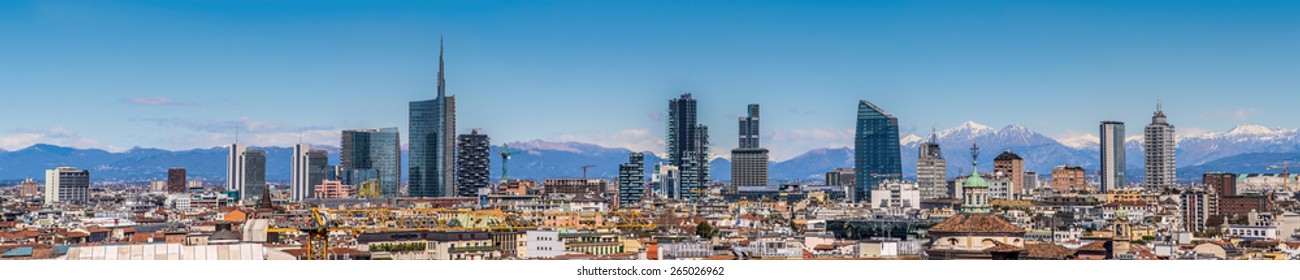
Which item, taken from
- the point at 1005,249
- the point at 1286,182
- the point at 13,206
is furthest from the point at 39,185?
the point at 1005,249

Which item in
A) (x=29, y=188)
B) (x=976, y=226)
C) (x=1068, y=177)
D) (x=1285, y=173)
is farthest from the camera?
(x=29, y=188)

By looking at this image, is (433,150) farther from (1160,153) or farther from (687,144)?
(1160,153)

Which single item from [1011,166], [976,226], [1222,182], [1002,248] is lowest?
[1002,248]

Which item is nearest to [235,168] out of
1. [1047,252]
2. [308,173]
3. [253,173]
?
[253,173]

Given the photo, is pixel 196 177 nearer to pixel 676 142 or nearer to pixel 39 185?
pixel 39 185

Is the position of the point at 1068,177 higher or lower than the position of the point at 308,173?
lower

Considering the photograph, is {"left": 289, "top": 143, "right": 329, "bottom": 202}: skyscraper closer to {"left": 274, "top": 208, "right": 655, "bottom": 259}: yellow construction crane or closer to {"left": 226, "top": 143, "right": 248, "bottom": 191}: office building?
{"left": 226, "top": 143, "right": 248, "bottom": 191}: office building
